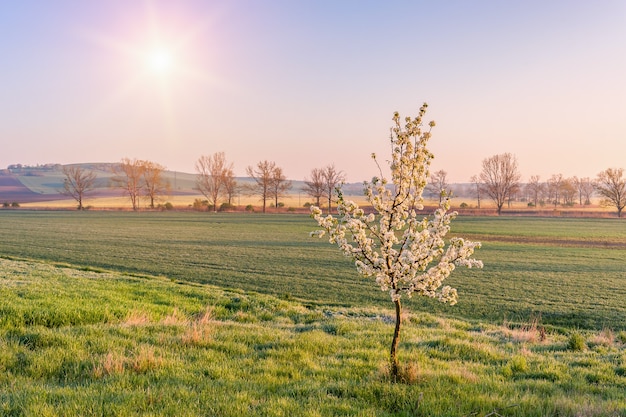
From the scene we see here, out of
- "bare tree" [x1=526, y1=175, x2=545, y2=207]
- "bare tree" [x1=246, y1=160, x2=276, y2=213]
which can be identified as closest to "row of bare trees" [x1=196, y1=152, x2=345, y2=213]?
"bare tree" [x1=246, y1=160, x2=276, y2=213]

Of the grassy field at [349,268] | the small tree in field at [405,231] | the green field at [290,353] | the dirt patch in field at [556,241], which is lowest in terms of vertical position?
the grassy field at [349,268]

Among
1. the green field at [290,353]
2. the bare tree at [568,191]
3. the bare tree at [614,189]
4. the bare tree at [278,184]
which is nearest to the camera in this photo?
the green field at [290,353]

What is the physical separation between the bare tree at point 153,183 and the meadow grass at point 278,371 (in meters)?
114

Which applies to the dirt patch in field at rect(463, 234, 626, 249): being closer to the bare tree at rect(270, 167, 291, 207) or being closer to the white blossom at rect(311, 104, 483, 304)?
the white blossom at rect(311, 104, 483, 304)

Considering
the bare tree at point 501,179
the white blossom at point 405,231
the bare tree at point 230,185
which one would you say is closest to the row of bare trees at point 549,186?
the bare tree at point 501,179

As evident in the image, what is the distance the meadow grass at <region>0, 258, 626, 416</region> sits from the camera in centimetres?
529

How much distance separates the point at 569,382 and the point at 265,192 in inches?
4071

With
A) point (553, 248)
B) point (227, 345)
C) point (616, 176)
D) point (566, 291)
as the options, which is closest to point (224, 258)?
point (566, 291)

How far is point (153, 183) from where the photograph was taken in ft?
393

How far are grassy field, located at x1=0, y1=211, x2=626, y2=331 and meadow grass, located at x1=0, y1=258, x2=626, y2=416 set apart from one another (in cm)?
725

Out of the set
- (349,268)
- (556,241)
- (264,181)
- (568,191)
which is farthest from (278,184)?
(568,191)

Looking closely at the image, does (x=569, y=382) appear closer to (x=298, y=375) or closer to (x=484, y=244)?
(x=298, y=375)

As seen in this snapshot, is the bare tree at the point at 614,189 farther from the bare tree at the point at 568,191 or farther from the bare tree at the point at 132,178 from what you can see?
the bare tree at the point at 132,178

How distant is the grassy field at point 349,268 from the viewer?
1847 cm
